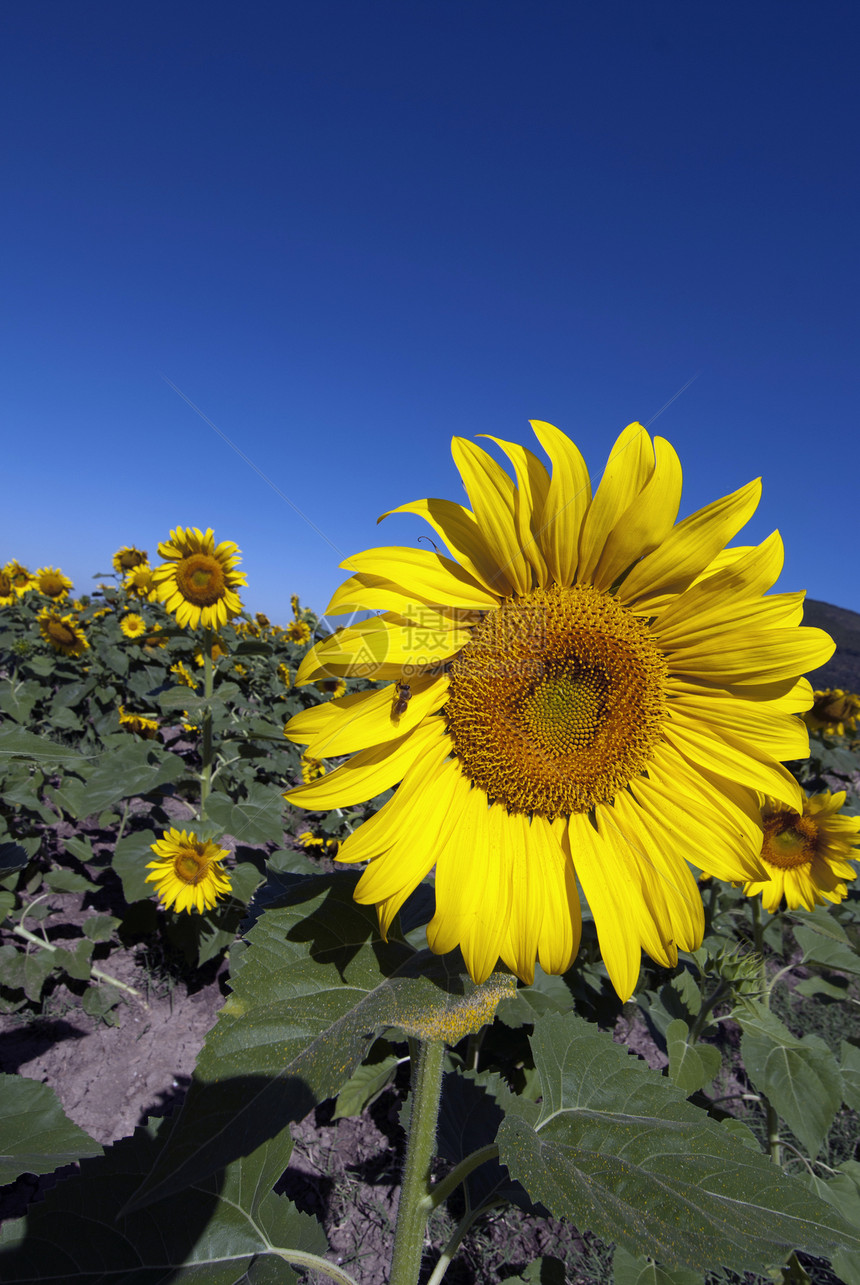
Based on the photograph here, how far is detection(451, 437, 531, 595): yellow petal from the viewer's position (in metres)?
1.26

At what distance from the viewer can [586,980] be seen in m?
3.50

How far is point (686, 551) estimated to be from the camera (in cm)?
133

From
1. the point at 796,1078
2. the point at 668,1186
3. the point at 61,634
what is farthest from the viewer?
the point at 61,634

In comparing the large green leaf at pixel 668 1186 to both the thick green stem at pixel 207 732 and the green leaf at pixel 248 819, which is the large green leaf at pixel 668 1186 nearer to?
the green leaf at pixel 248 819

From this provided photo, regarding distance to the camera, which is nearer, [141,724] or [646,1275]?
[646,1275]

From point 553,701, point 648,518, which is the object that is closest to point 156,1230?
point 553,701

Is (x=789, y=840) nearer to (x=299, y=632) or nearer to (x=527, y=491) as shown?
(x=527, y=491)

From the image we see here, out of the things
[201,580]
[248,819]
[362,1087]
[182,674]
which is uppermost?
[201,580]

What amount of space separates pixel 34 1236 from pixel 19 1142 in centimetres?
31

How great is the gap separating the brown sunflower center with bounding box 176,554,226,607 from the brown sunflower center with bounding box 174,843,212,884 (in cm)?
193

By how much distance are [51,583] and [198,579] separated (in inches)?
303

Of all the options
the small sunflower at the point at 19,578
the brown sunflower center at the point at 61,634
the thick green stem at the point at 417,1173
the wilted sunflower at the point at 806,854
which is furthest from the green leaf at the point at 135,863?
the small sunflower at the point at 19,578

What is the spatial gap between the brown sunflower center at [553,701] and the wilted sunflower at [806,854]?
2.26m

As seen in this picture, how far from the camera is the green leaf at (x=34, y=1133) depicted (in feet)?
4.84
